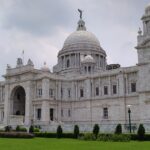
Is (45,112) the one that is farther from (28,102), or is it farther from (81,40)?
(81,40)

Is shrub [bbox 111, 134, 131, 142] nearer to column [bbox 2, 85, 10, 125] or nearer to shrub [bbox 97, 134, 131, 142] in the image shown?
shrub [bbox 97, 134, 131, 142]

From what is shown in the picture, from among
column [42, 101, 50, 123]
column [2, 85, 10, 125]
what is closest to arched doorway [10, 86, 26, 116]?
column [2, 85, 10, 125]

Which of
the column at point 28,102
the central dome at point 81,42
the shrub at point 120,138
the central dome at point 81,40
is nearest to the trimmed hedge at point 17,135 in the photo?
the shrub at point 120,138

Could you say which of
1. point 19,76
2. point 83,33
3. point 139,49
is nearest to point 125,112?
point 139,49

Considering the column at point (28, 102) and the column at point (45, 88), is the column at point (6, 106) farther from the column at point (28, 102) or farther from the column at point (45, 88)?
the column at point (45, 88)

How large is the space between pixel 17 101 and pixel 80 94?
1663 centimetres

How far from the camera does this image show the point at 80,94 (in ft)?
238

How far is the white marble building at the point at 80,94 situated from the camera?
191 ft

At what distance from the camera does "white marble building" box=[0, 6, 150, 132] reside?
191 ft

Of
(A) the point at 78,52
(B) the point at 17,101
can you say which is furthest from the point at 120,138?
(A) the point at 78,52

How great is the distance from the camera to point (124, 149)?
23375 mm

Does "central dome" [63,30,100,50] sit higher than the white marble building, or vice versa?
"central dome" [63,30,100,50]

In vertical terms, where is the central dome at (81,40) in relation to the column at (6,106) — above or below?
above

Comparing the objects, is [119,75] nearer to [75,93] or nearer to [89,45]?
[75,93]
